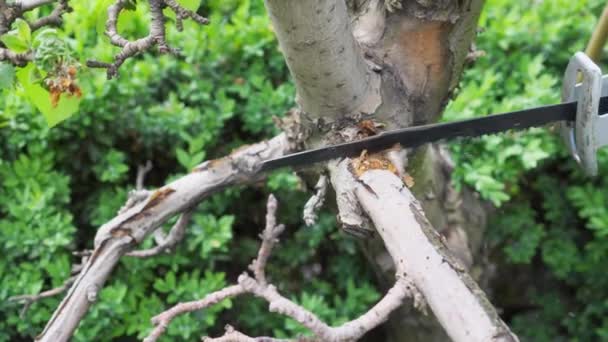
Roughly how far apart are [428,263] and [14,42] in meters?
0.55

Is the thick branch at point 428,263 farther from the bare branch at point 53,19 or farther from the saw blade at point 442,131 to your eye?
the bare branch at point 53,19

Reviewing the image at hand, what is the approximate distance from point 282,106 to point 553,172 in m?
0.76

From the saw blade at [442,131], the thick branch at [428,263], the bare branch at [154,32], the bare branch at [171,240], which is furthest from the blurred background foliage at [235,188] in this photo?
the bare branch at [154,32]

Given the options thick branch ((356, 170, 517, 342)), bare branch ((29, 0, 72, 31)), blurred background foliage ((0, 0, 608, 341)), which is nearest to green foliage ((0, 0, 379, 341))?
blurred background foliage ((0, 0, 608, 341))

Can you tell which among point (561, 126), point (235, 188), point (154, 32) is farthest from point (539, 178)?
point (154, 32)

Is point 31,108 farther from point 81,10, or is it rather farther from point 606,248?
point 606,248

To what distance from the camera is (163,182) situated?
1.52 meters

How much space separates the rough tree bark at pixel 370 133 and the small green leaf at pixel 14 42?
11.8 inches

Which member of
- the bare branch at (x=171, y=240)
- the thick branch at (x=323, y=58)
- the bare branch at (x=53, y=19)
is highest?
the bare branch at (x=53, y=19)

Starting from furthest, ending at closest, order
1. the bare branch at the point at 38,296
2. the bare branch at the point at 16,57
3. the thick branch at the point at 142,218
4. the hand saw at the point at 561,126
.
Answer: the bare branch at the point at 38,296, the thick branch at the point at 142,218, the hand saw at the point at 561,126, the bare branch at the point at 16,57

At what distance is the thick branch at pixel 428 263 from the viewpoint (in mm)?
589

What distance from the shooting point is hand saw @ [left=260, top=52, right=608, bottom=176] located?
0.80 m

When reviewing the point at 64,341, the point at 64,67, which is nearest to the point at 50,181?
the point at 64,341

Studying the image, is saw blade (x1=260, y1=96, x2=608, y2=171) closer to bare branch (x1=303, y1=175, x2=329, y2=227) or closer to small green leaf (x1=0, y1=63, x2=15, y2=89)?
bare branch (x1=303, y1=175, x2=329, y2=227)
